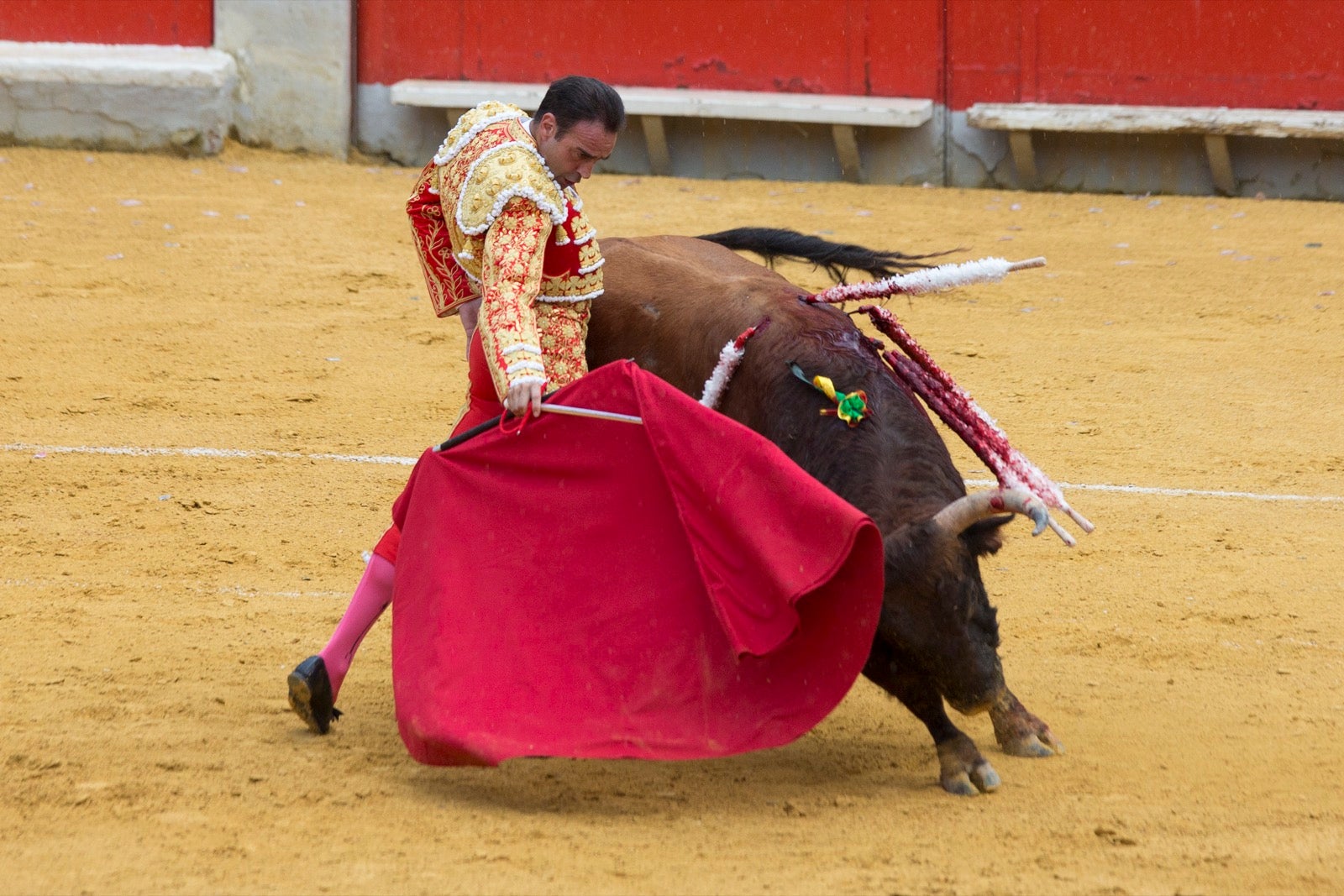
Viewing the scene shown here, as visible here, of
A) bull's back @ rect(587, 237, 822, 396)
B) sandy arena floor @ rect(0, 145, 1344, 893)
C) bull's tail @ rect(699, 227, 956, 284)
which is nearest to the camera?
sandy arena floor @ rect(0, 145, 1344, 893)

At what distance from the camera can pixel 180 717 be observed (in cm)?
329

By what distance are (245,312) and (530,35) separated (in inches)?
120

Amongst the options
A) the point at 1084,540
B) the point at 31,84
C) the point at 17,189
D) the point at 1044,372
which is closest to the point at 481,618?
the point at 1084,540

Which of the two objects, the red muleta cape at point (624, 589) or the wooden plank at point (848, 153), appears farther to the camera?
the wooden plank at point (848, 153)

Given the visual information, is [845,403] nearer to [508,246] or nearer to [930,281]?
[930,281]

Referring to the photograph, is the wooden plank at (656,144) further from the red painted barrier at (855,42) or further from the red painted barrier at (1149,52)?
the red painted barrier at (1149,52)

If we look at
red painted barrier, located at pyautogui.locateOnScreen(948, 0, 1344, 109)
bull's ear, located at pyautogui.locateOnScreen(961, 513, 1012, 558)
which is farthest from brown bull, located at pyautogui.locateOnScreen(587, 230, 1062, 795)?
red painted barrier, located at pyautogui.locateOnScreen(948, 0, 1344, 109)

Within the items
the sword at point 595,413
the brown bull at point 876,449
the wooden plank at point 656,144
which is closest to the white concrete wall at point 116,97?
the wooden plank at point 656,144

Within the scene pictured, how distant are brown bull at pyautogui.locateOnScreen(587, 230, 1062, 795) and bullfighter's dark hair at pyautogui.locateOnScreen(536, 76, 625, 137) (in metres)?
0.59

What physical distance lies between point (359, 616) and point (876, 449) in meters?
1.04

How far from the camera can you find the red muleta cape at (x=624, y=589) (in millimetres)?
2824

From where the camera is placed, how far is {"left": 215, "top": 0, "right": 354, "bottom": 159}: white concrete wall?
897 centimetres

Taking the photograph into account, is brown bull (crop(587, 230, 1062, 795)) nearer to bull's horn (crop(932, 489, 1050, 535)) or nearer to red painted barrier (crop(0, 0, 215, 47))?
bull's horn (crop(932, 489, 1050, 535))

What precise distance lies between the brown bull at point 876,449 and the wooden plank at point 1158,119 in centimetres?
518
